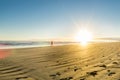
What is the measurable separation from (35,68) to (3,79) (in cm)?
203

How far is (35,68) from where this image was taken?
8.74m

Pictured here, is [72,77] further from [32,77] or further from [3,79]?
[3,79]

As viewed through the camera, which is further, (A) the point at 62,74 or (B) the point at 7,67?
(B) the point at 7,67

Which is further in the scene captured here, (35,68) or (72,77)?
(35,68)

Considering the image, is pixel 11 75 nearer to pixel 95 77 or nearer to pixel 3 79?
pixel 3 79

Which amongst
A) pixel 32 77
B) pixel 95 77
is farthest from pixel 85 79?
pixel 32 77

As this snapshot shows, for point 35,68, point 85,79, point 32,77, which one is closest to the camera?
point 85,79

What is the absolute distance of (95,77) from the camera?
6.79m

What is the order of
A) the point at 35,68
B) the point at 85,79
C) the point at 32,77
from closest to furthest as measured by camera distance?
1. the point at 85,79
2. the point at 32,77
3. the point at 35,68

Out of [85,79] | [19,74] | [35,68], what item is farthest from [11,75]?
[85,79]

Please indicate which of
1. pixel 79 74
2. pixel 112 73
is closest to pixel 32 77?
pixel 79 74

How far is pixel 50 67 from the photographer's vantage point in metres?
9.02

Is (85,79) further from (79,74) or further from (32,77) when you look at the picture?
(32,77)

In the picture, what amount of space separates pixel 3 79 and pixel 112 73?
3729mm
